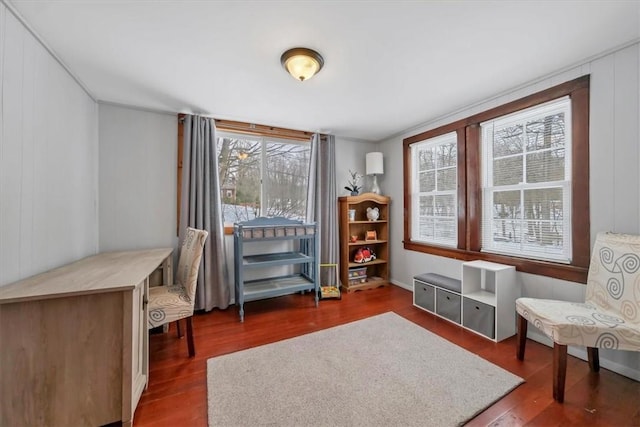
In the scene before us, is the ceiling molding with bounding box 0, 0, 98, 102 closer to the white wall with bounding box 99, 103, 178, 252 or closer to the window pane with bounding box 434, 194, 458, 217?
the white wall with bounding box 99, 103, 178, 252

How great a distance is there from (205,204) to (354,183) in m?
2.21

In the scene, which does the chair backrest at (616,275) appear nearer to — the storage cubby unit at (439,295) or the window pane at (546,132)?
the window pane at (546,132)

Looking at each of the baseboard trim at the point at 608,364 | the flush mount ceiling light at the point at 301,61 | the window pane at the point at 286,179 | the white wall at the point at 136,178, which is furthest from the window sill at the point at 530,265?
the white wall at the point at 136,178

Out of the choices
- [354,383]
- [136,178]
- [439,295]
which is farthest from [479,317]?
[136,178]

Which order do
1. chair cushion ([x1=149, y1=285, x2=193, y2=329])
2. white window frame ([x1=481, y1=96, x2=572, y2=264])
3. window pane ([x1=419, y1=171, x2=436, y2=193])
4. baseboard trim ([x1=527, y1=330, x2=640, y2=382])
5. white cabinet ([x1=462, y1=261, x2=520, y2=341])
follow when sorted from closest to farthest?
baseboard trim ([x1=527, y1=330, x2=640, y2=382]) < chair cushion ([x1=149, y1=285, x2=193, y2=329]) < white window frame ([x1=481, y1=96, x2=572, y2=264]) < white cabinet ([x1=462, y1=261, x2=520, y2=341]) < window pane ([x1=419, y1=171, x2=436, y2=193])

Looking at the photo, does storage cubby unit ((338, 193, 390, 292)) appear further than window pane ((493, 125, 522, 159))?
Yes

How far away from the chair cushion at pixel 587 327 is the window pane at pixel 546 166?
1.12m

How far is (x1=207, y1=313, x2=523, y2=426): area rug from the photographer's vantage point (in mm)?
1435

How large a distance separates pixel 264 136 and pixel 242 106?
67 cm

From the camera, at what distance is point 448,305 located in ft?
8.74

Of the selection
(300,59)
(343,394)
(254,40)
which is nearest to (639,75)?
(300,59)

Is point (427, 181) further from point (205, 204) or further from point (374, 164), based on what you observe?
point (205, 204)

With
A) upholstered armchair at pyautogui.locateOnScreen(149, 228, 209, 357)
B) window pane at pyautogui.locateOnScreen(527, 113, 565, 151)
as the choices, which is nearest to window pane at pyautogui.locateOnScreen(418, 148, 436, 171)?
window pane at pyautogui.locateOnScreen(527, 113, 565, 151)

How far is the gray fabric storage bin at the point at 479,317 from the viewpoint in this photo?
2281mm
